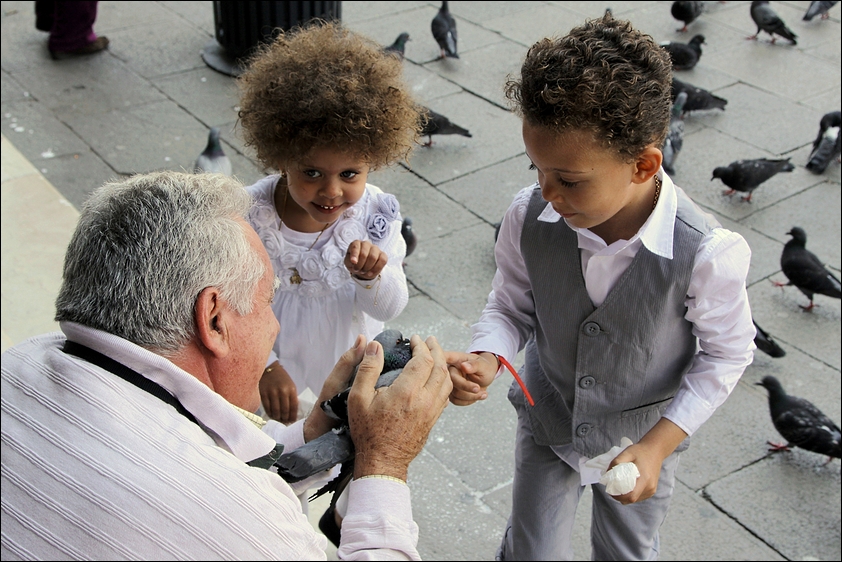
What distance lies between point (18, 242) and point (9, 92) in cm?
249

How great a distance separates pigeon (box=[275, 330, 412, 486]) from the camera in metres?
1.81

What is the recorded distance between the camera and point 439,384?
1959 mm

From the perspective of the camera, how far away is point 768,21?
8.07 m

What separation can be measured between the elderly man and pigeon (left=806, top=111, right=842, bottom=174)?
529 cm

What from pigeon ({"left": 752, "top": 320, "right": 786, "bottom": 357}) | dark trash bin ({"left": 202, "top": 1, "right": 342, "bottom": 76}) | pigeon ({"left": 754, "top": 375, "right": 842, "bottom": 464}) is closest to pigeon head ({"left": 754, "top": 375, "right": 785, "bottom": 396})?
pigeon ({"left": 754, "top": 375, "right": 842, "bottom": 464})

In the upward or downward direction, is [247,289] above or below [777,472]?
above

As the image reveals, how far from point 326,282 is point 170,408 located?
3.84 feet

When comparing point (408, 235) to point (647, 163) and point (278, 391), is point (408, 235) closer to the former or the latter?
point (278, 391)

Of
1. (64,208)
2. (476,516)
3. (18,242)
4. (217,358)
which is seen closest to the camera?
(217,358)

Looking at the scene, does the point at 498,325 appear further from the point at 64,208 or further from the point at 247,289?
the point at 64,208

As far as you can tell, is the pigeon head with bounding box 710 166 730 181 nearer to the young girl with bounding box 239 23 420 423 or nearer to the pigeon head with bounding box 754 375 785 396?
the pigeon head with bounding box 754 375 785 396

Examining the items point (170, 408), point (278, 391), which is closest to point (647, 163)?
point (170, 408)

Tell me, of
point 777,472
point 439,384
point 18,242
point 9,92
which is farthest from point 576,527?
point 9,92

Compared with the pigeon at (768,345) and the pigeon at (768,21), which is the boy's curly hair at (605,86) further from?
the pigeon at (768,21)
